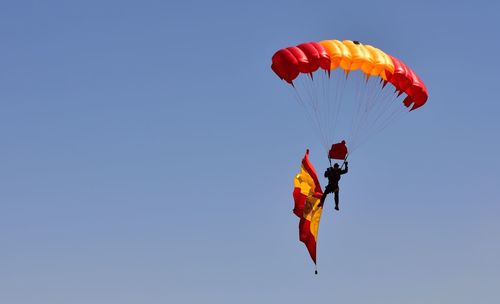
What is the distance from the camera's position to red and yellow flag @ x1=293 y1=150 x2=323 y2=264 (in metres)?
44.8

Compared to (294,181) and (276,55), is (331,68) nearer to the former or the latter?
(276,55)

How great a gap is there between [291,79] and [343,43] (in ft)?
8.54

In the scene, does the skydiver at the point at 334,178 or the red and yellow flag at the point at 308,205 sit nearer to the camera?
the skydiver at the point at 334,178

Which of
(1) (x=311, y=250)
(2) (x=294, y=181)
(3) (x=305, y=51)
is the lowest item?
(1) (x=311, y=250)

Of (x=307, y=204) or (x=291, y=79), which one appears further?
(x=307, y=204)

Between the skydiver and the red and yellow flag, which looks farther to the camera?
the red and yellow flag

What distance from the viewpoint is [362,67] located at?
1665 inches

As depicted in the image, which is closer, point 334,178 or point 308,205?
point 334,178

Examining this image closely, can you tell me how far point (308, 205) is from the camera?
147ft

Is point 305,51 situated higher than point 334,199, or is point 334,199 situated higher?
point 305,51

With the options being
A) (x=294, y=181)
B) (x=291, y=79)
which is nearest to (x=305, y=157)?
(x=294, y=181)

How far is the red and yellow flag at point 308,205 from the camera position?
44.8 m

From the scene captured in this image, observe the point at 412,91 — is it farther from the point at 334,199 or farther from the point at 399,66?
the point at 334,199

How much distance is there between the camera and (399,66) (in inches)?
1687
